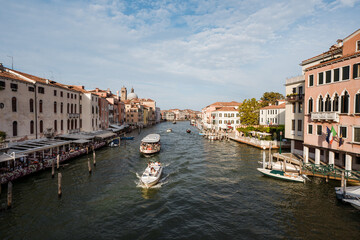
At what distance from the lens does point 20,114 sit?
27312 millimetres

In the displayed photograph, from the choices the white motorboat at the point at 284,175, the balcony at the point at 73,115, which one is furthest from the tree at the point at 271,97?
the balcony at the point at 73,115

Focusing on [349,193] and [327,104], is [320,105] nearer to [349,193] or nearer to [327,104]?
[327,104]

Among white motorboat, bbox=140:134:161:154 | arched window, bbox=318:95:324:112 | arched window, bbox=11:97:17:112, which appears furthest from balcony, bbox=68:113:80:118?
arched window, bbox=318:95:324:112

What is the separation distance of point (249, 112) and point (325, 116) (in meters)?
32.8

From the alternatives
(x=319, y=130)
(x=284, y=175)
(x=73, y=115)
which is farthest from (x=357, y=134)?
(x=73, y=115)

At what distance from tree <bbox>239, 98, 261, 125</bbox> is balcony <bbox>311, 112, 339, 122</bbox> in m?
30.6

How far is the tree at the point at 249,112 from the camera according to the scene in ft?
177

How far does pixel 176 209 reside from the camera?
16828mm

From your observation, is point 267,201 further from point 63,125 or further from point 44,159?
point 63,125

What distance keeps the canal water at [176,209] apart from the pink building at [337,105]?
4.17 m

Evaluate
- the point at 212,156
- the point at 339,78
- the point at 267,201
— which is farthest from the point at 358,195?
the point at 212,156

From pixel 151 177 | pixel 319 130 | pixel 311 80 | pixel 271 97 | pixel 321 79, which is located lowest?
pixel 151 177

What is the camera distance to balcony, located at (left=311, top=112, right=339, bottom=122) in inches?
814

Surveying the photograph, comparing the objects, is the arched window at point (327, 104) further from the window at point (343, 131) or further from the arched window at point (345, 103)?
the window at point (343, 131)
